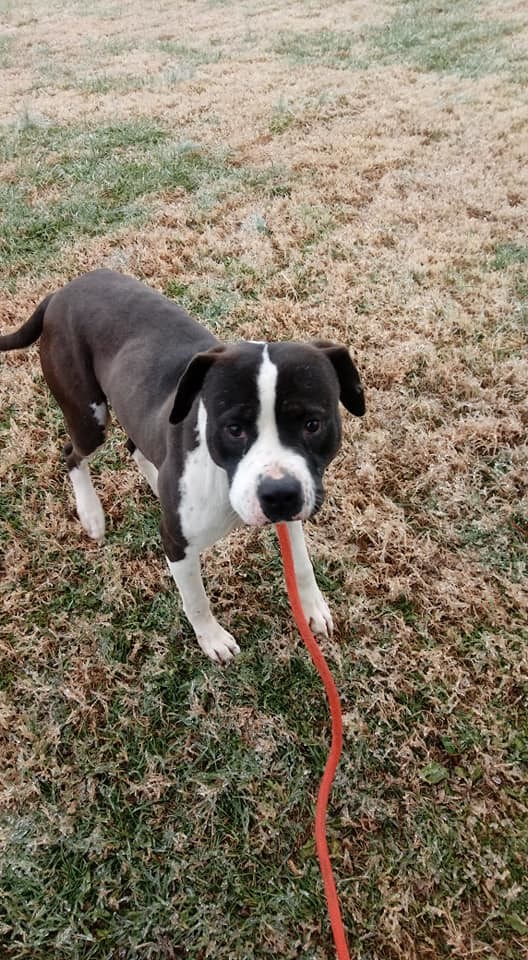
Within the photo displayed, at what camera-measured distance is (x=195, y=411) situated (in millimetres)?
2359

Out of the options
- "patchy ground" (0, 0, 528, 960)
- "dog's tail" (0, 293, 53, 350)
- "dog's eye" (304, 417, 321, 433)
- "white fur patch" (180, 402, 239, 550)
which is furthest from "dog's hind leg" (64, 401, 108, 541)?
"dog's eye" (304, 417, 321, 433)

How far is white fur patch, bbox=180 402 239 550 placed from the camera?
2283 millimetres

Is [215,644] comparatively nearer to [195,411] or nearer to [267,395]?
[195,411]

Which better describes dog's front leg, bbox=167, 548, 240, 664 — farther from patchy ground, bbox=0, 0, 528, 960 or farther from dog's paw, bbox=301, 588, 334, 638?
dog's paw, bbox=301, 588, 334, 638

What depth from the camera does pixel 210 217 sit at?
5930 millimetres

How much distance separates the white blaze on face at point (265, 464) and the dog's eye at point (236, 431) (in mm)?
55

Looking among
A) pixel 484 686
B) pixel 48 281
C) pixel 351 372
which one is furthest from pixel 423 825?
pixel 48 281

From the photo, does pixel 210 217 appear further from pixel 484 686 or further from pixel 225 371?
pixel 484 686

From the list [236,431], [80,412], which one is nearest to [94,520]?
[80,412]

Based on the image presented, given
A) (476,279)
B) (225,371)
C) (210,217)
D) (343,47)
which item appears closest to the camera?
(225,371)

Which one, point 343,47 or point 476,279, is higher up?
point 343,47

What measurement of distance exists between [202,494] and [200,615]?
2.28 feet

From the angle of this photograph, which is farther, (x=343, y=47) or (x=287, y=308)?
(x=343, y=47)

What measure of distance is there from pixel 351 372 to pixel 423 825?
165 cm
